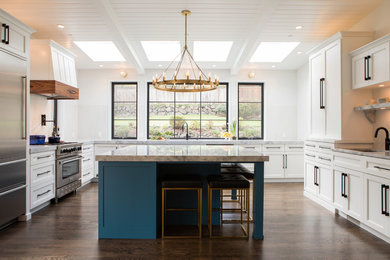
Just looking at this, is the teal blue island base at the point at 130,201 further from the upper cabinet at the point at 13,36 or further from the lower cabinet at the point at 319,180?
the upper cabinet at the point at 13,36

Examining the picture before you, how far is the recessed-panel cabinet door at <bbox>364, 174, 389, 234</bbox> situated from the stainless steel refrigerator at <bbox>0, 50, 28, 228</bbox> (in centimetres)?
404

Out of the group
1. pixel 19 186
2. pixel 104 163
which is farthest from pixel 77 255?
pixel 19 186

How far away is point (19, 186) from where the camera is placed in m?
3.14

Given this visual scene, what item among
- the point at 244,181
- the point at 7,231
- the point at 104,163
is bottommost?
the point at 7,231

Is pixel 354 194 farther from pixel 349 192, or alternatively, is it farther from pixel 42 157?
pixel 42 157

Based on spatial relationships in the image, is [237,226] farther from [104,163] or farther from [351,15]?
[351,15]

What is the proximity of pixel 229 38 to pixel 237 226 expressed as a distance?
3243 millimetres

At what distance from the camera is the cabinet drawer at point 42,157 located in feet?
11.5

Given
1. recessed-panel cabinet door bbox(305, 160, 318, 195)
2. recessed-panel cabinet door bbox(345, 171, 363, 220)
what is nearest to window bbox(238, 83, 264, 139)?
recessed-panel cabinet door bbox(305, 160, 318, 195)

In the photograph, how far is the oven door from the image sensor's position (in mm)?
4121

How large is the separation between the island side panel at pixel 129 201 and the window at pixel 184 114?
3.75m

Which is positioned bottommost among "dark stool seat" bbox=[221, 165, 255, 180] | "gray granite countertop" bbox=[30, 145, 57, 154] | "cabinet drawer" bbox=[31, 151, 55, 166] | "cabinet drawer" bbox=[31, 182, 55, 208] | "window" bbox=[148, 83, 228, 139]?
"cabinet drawer" bbox=[31, 182, 55, 208]

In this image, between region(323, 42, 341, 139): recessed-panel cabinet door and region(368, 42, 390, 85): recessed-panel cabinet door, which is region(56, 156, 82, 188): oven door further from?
region(368, 42, 390, 85): recessed-panel cabinet door

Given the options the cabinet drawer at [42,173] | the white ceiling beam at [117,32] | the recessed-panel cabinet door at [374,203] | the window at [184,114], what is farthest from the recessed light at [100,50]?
the recessed-panel cabinet door at [374,203]
